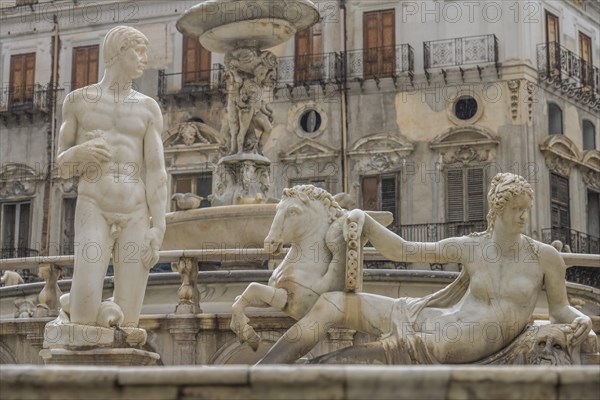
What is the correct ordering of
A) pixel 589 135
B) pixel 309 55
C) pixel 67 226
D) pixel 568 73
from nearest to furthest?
pixel 568 73
pixel 309 55
pixel 67 226
pixel 589 135

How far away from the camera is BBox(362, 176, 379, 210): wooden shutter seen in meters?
36.2

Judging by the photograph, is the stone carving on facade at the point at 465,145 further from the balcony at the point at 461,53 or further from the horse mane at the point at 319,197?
the horse mane at the point at 319,197

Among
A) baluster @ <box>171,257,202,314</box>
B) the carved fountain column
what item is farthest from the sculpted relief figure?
baluster @ <box>171,257,202,314</box>

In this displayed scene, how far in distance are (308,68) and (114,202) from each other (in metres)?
29.0

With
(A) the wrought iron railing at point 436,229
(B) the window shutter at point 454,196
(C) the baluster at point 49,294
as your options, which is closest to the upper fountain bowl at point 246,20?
(C) the baluster at point 49,294

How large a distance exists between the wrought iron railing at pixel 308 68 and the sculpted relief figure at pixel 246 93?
66.7ft

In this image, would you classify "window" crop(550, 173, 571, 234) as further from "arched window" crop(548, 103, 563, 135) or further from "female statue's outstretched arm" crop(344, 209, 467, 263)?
"female statue's outstretched arm" crop(344, 209, 467, 263)

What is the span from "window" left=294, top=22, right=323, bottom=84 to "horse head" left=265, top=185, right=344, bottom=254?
29227 mm

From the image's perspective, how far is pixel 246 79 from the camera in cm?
1634

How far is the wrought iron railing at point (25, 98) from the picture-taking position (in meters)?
39.6

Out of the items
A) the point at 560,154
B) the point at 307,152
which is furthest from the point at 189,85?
the point at 560,154

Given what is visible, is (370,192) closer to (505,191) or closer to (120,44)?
(120,44)

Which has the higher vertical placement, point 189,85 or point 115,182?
point 189,85

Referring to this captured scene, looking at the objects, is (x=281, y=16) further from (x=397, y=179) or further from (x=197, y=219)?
(x=397, y=179)
